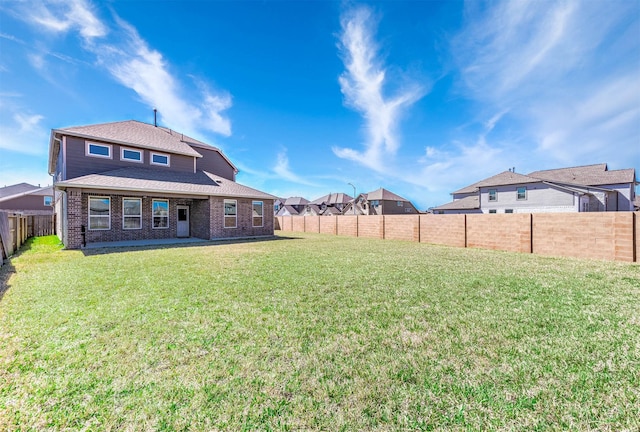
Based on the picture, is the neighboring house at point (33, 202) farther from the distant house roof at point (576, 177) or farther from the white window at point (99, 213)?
the distant house roof at point (576, 177)

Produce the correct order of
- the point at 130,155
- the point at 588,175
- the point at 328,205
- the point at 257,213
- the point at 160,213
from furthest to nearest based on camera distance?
the point at 328,205 < the point at 588,175 < the point at 257,213 < the point at 160,213 < the point at 130,155

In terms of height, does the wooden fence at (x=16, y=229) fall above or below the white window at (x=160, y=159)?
below

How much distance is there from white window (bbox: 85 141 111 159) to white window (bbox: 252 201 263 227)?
8.25m

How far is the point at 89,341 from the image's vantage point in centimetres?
296

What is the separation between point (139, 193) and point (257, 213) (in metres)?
6.61

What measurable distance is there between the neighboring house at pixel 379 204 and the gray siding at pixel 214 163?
28.1 meters

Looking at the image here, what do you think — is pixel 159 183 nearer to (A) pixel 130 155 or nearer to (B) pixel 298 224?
(A) pixel 130 155

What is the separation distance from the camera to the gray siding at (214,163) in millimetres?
19061

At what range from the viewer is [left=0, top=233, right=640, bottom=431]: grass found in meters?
1.88

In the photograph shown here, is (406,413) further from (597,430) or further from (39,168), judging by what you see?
(39,168)

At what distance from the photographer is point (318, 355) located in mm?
2689

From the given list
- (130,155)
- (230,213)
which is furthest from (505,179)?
(130,155)

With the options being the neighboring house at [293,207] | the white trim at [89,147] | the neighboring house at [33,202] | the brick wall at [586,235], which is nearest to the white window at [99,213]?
the white trim at [89,147]

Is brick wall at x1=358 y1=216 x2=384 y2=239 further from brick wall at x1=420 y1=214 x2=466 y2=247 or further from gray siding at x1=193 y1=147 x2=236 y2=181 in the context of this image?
gray siding at x1=193 y1=147 x2=236 y2=181
